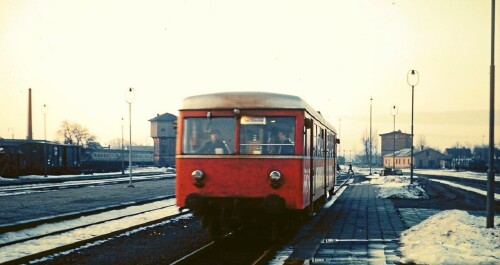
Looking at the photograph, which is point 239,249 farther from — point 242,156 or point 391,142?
point 391,142

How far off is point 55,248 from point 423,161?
12508 centimetres

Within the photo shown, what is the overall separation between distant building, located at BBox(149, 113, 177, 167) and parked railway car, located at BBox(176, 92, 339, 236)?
3171 inches

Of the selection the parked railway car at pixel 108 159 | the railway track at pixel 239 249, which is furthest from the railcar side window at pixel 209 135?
the parked railway car at pixel 108 159

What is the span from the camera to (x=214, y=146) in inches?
420

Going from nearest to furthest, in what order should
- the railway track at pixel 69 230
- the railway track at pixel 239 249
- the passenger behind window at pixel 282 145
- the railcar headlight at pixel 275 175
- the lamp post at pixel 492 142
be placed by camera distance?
the railway track at pixel 239 249, the railcar headlight at pixel 275 175, the passenger behind window at pixel 282 145, the railway track at pixel 69 230, the lamp post at pixel 492 142

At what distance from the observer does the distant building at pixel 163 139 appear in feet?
301

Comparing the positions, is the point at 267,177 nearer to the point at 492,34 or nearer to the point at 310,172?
the point at 310,172

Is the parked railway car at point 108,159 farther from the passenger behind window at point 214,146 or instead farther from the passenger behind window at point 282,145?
the passenger behind window at point 282,145

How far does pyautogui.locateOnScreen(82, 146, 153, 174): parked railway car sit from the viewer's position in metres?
59.3

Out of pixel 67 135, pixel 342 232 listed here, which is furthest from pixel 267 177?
pixel 67 135

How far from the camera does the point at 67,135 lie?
119 m

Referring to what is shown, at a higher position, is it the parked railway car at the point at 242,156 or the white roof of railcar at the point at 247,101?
the white roof of railcar at the point at 247,101

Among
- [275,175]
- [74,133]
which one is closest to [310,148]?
[275,175]

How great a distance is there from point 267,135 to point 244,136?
0.44 metres
